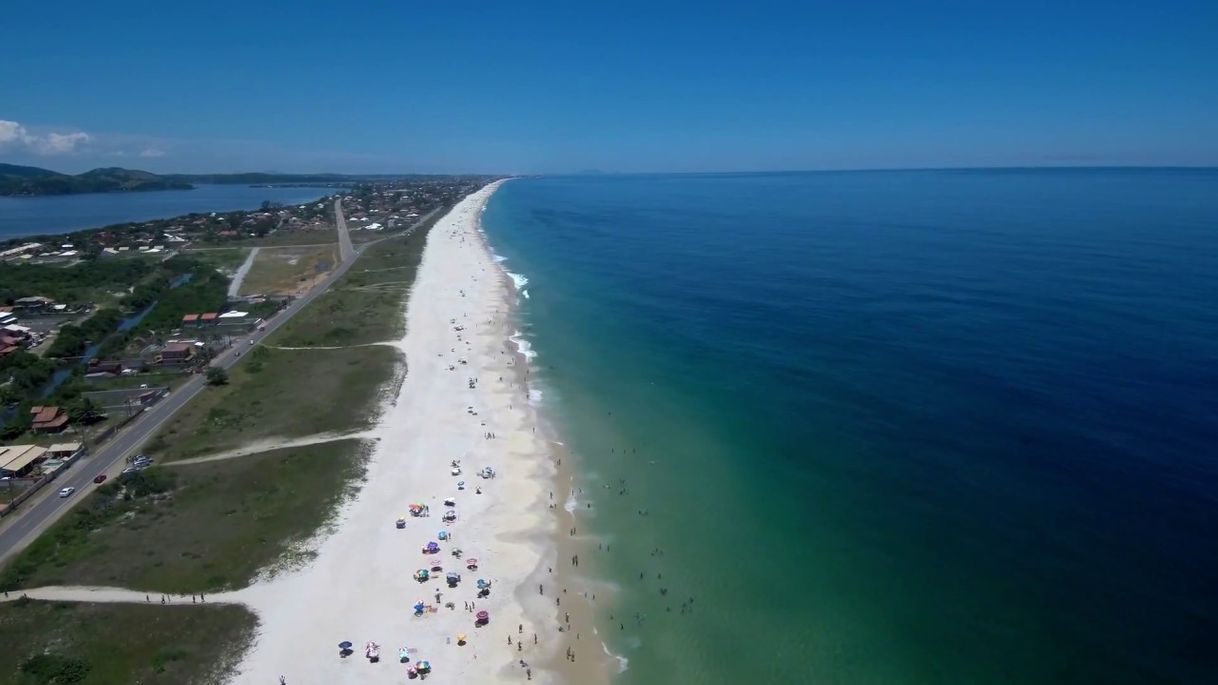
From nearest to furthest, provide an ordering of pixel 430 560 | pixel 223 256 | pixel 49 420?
pixel 430 560
pixel 49 420
pixel 223 256

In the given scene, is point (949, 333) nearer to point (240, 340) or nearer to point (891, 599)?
point (891, 599)

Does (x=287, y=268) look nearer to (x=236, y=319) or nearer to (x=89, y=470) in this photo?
(x=236, y=319)

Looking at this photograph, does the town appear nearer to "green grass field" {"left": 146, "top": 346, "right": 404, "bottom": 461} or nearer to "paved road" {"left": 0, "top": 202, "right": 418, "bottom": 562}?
"paved road" {"left": 0, "top": 202, "right": 418, "bottom": 562}

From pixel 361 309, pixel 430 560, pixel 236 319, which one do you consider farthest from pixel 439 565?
pixel 236 319

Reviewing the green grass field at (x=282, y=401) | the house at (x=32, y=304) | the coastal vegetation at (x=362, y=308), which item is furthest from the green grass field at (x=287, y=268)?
the green grass field at (x=282, y=401)

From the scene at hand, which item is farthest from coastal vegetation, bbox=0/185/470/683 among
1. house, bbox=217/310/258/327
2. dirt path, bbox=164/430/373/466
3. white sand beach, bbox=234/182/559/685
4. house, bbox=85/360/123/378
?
house, bbox=217/310/258/327

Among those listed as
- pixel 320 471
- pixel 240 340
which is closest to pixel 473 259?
pixel 240 340
